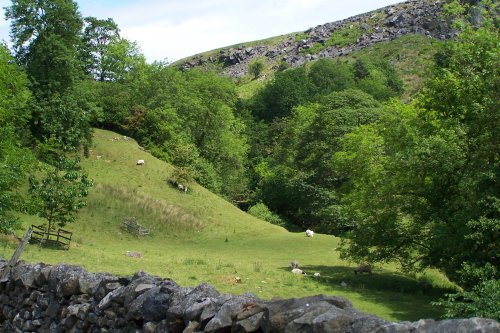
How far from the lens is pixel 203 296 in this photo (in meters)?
6.58

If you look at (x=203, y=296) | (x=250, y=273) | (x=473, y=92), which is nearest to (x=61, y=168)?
(x=250, y=273)

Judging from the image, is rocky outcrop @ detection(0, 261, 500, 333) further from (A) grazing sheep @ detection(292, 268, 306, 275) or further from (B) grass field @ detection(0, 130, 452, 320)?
(A) grazing sheep @ detection(292, 268, 306, 275)

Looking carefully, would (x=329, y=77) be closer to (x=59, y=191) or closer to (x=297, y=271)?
(x=59, y=191)

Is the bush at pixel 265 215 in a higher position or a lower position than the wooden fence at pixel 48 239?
lower

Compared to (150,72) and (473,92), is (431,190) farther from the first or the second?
(150,72)

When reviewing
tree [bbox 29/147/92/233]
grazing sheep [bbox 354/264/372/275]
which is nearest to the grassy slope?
grazing sheep [bbox 354/264/372/275]

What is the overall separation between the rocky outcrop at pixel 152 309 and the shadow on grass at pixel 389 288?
13020 millimetres

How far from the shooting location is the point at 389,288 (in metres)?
25.7

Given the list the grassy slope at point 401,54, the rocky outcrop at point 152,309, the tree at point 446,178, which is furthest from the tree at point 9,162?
the grassy slope at point 401,54

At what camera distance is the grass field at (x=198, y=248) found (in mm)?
22016

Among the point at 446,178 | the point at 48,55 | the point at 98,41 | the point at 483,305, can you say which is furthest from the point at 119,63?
the point at 483,305

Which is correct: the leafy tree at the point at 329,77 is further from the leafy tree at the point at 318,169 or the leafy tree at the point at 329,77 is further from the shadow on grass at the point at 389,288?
the shadow on grass at the point at 389,288

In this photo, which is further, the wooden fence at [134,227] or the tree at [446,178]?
the wooden fence at [134,227]

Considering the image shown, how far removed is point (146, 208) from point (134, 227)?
3.42 metres
